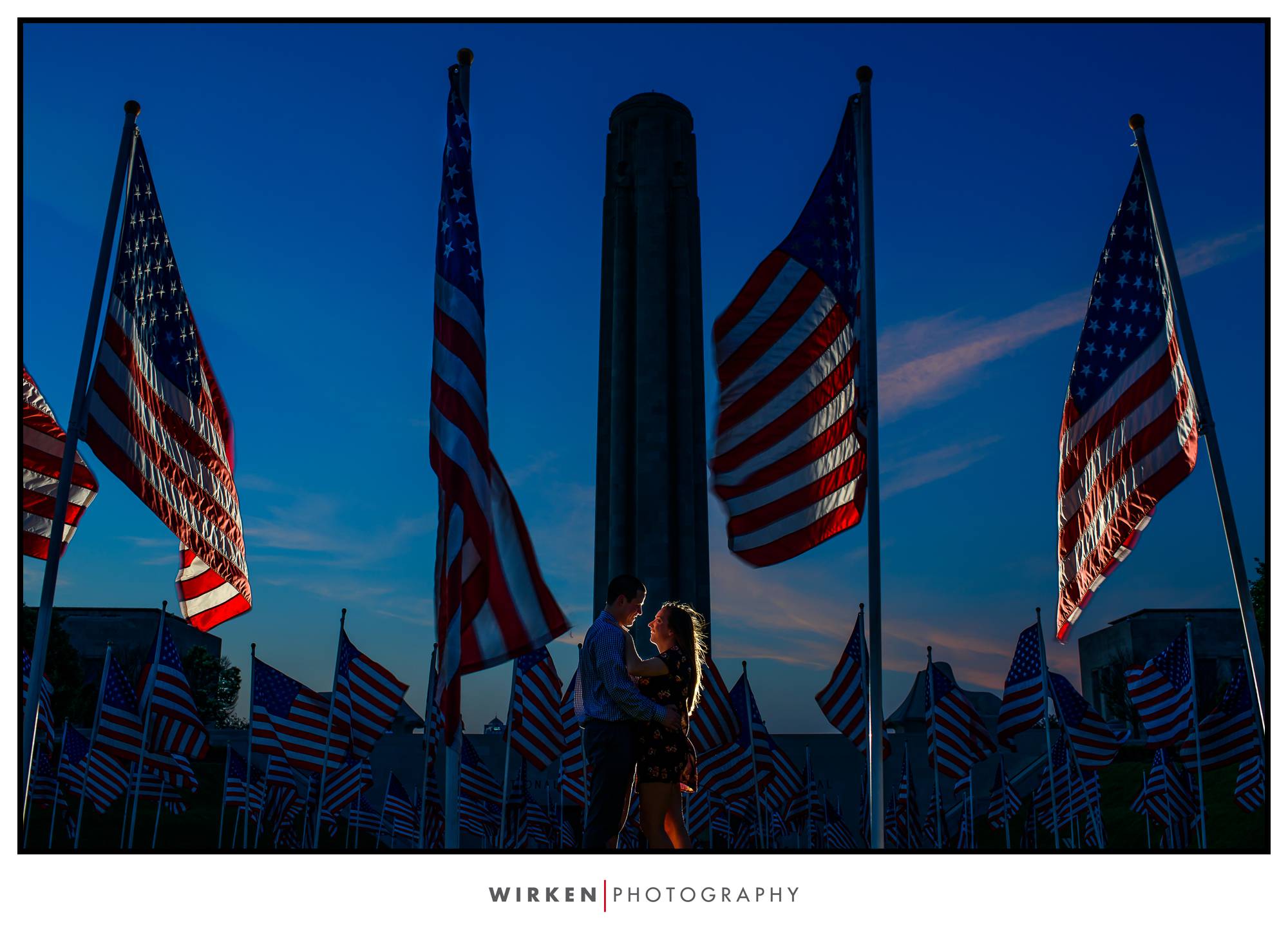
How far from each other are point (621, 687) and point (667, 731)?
0.46m

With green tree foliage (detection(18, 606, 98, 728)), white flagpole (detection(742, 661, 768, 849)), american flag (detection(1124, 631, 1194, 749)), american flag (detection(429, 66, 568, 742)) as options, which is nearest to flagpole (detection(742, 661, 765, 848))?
white flagpole (detection(742, 661, 768, 849))

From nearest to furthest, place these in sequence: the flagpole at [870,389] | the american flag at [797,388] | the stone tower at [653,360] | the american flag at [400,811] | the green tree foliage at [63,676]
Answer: the flagpole at [870,389]
the american flag at [797,388]
the american flag at [400,811]
the stone tower at [653,360]
the green tree foliage at [63,676]

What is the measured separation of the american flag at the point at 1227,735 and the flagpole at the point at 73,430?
1830 centimetres

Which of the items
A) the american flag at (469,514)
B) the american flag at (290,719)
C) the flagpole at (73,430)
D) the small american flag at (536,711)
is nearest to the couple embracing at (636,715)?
the american flag at (469,514)

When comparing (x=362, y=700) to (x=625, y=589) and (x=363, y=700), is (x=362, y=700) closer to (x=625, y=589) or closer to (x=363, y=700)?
(x=363, y=700)

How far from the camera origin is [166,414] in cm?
956

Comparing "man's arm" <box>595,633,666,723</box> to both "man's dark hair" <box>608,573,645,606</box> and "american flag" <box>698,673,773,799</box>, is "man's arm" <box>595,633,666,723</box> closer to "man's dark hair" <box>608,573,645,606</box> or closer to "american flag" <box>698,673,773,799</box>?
"man's dark hair" <box>608,573,645,606</box>

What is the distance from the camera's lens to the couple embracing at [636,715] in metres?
6.41

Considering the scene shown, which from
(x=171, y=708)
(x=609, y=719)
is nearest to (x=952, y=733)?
(x=171, y=708)

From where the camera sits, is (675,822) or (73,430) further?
(73,430)

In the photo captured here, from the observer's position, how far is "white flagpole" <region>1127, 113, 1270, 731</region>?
8.41m

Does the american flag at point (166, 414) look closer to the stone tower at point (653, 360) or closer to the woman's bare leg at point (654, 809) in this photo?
the woman's bare leg at point (654, 809)

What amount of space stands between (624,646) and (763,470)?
3.59 meters
